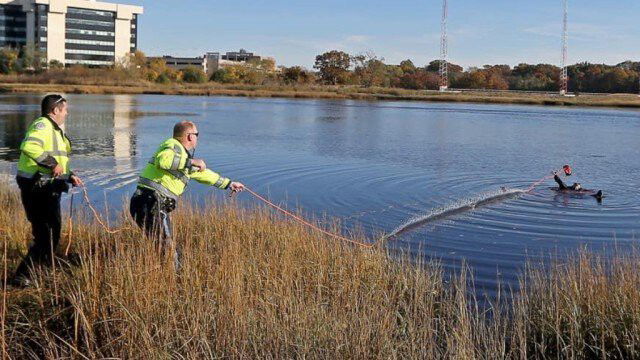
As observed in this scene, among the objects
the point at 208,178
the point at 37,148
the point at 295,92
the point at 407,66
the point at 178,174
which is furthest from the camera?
the point at 407,66

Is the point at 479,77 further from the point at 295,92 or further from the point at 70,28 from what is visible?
the point at 70,28

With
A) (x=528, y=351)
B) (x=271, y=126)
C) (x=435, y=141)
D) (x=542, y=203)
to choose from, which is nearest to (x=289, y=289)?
(x=528, y=351)

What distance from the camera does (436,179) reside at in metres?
21.8

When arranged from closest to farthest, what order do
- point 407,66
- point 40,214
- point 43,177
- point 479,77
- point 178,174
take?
point 43,177 < point 40,214 < point 178,174 < point 479,77 < point 407,66

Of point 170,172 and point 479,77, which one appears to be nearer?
point 170,172

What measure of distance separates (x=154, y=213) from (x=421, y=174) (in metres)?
15.8

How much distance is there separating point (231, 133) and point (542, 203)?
21560mm

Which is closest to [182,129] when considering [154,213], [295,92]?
[154,213]

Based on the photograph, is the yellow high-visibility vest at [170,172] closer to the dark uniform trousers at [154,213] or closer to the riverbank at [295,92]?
the dark uniform trousers at [154,213]

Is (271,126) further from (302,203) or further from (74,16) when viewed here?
(74,16)

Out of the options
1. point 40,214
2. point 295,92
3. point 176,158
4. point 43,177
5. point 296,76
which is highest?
point 296,76

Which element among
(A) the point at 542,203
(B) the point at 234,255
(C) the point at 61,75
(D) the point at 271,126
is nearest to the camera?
(B) the point at 234,255

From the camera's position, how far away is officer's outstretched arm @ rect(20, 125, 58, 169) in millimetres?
7383

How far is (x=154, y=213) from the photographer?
7.79m
